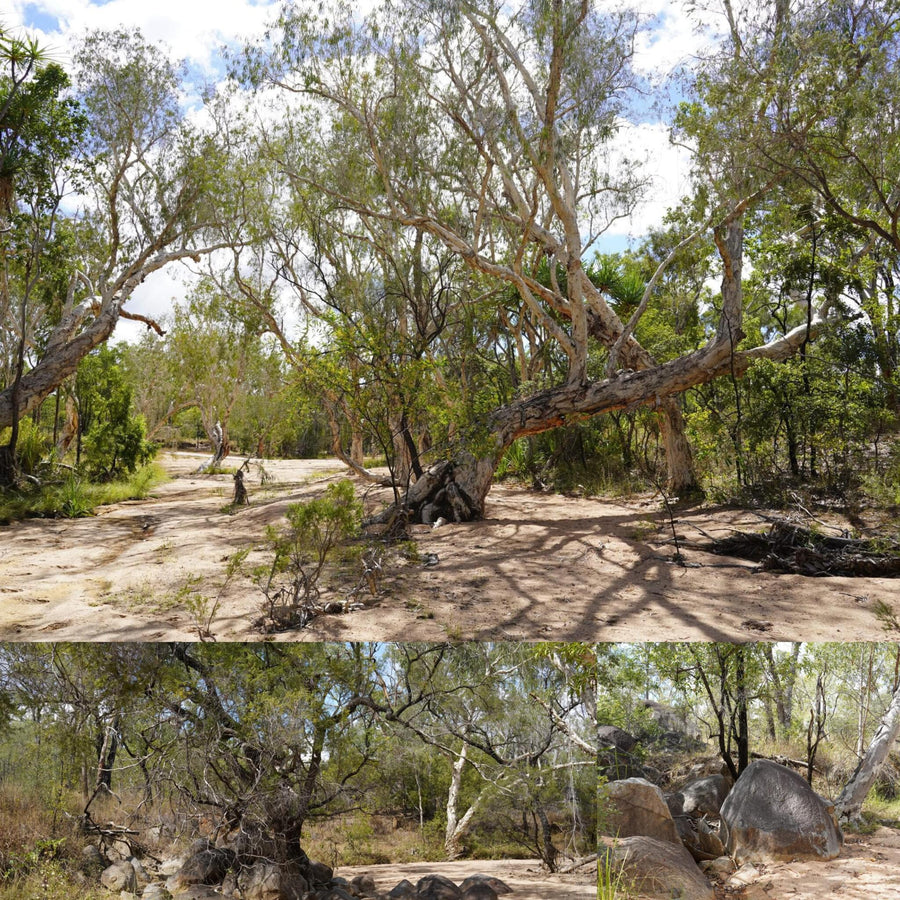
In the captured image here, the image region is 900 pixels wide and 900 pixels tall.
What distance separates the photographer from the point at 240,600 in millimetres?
5828

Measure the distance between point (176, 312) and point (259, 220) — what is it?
8.90 m

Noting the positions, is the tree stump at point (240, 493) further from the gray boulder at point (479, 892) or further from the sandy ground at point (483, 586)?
the gray boulder at point (479, 892)

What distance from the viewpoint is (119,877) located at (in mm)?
4082

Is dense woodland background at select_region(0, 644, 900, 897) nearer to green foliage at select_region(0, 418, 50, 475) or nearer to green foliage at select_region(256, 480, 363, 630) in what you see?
green foliage at select_region(256, 480, 363, 630)

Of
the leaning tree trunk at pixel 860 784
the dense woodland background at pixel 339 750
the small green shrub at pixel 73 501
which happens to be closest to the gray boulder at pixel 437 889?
the dense woodland background at pixel 339 750

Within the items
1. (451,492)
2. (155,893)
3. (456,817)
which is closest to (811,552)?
(451,492)

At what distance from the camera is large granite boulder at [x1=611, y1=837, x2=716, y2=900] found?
156 inches

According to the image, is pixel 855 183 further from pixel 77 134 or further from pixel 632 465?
pixel 77 134

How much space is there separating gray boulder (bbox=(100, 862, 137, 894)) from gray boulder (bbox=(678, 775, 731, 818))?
303 centimetres

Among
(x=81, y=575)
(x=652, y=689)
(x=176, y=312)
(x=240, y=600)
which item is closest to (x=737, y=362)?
(x=652, y=689)

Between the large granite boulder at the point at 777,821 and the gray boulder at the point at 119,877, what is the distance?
3.24m

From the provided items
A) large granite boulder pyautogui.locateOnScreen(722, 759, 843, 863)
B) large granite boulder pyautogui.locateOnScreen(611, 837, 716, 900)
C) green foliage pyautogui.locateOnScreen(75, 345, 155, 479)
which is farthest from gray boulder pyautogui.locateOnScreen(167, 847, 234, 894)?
green foliage pyautogui.locateOnScreen(75, 345, 155, 479)

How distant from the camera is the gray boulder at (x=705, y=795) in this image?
14.1 ft

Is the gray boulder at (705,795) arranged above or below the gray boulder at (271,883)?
above
